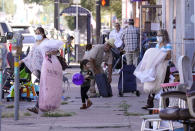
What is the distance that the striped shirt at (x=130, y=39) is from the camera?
2194cm

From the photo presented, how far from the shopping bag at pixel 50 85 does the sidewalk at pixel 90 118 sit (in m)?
0.28

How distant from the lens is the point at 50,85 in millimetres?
13445

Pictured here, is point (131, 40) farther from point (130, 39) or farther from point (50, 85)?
point (50, 85)

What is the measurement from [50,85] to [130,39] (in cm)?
907

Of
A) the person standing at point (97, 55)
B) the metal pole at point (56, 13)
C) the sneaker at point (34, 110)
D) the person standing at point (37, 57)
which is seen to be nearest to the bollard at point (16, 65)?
the sneaker at point (34, 110)

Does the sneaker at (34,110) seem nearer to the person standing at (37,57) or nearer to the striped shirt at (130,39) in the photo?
the person standing at (37,57)

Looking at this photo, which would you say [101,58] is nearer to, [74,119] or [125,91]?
[125,91]

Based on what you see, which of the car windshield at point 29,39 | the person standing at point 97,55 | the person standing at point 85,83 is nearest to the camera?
the person standing at point 85,83

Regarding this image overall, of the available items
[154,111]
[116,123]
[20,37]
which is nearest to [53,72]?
[20,37]

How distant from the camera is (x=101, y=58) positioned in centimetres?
1733

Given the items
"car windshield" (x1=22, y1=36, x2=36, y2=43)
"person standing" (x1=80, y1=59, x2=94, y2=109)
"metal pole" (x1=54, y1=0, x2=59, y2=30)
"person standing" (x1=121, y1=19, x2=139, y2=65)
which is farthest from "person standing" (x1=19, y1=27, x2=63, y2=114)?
"metal pole" (x1=54, y1=0, x2=59, y2=30)

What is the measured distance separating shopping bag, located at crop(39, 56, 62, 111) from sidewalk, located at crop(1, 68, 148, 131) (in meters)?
0.28

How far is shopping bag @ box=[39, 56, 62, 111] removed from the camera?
13.4 m

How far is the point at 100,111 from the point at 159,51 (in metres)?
2.13
